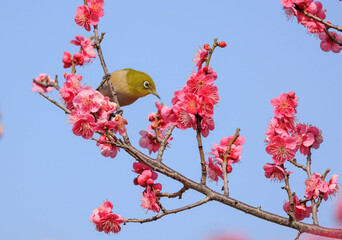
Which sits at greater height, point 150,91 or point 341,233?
point 150,91


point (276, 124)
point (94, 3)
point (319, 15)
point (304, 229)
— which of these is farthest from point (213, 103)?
point (94, 3)

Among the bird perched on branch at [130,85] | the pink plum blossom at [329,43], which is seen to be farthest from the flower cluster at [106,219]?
the bird perched on branch at [130,85]

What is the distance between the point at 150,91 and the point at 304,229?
17.6 feet

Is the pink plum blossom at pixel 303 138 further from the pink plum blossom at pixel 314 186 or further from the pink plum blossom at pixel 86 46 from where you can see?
the pink plum blossom at pixel 86 46

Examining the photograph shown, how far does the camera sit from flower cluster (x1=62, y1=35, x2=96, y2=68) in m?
4.38

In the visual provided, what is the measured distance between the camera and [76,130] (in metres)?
3.82

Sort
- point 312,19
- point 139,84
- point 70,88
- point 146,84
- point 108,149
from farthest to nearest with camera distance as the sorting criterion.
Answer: point 146,84 < point 139,84 < point 312,19 < point 108,149 < point 70,88

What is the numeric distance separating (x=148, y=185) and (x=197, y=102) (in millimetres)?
1004

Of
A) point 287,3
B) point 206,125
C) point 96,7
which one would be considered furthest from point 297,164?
point 96,7

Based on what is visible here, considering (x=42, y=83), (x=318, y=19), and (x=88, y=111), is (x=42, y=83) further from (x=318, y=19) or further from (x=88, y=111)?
(x=318, y=19)

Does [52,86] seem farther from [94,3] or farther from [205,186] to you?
[205,186]

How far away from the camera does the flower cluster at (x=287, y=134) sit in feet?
12.7

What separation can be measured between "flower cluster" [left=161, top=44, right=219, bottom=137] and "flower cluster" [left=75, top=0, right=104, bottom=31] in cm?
160

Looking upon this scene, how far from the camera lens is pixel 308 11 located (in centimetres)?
423
